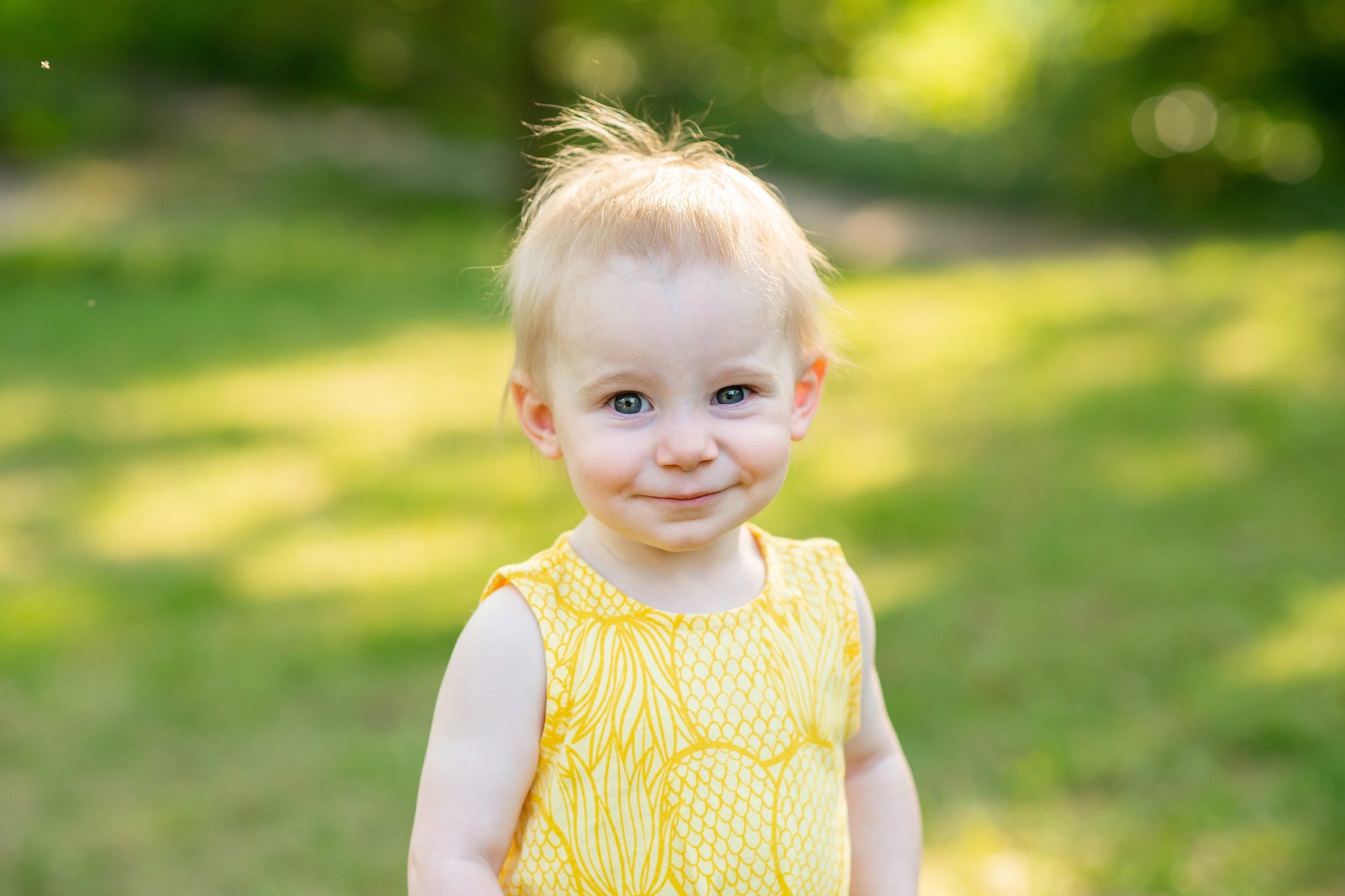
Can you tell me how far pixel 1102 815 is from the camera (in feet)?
10.2

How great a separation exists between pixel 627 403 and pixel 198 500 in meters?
4.13

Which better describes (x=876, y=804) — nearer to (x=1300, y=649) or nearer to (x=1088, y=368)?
(x=1300, y=649)

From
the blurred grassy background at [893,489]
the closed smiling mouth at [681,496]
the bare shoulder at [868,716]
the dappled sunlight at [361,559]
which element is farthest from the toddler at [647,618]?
the dappled sunlight at [361,559]

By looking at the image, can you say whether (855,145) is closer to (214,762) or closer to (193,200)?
(193,200)

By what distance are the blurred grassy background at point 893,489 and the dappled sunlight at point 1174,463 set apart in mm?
24

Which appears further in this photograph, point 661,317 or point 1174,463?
point 1174,463

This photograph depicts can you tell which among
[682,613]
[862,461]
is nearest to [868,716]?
[682,613]

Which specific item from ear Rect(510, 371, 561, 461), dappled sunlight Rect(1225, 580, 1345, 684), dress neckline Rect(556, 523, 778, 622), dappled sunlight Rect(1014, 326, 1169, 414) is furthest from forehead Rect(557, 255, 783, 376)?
dappled sunlight Rect(1014, 326, 1169, 414)

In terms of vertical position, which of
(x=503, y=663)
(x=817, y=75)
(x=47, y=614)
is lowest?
(x=503, y=663)

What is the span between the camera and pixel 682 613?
5.33 feet

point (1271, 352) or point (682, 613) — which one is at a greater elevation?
point (1271, 352)

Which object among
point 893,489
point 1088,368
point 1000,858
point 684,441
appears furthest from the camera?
point 1088,368

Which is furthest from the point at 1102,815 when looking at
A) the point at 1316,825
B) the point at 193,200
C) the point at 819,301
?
the point at 193,200

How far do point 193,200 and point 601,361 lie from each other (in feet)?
43.6
